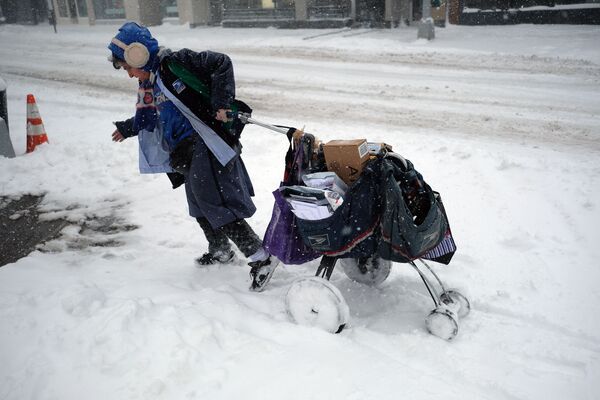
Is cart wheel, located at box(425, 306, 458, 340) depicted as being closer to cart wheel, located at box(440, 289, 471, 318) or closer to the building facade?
cart wheel, located at box(440, 289, 471, 318)

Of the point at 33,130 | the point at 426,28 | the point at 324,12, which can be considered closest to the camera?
the point at 33,130

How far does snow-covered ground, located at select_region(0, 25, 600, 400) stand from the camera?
238 centimetres

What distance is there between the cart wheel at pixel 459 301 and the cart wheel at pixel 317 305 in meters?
0.76

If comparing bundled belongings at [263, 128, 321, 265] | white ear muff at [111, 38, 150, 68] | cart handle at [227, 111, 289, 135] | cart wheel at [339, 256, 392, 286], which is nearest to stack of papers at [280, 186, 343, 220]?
bundled belongings at [263, 128, 321, 265]

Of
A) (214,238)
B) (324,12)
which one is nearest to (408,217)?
(214,238)

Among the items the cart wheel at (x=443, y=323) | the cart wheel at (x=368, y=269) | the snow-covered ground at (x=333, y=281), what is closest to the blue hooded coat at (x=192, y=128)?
the snow-covered ground at (x=333, y=281)

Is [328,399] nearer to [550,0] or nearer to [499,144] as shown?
[499,144]

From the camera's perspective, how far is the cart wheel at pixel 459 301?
306 cm

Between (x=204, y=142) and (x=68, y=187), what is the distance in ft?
9.71

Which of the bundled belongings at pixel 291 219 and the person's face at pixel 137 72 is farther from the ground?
the person's face at pixel 137 72

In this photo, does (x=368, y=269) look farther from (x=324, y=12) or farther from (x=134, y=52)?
(x=324, y=12)

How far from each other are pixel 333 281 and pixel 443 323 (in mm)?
1023

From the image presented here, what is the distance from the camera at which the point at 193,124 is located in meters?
3.19

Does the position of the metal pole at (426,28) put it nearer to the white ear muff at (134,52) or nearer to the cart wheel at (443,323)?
the white ear muff at (134,52)
